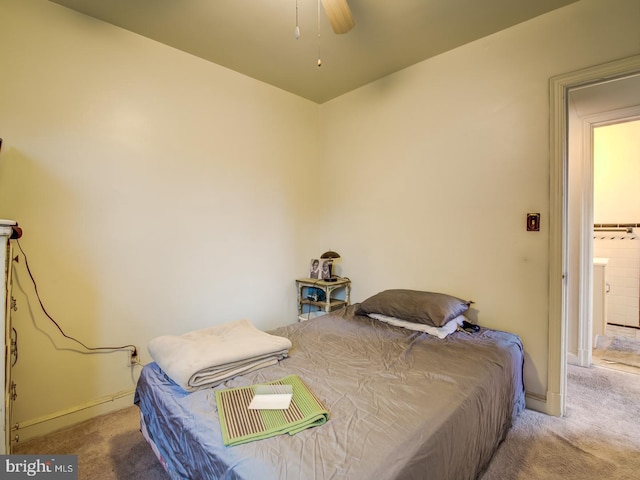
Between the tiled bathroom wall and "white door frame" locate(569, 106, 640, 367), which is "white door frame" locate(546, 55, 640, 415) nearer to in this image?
"white door frame" locate(569, 106, 640, 367)

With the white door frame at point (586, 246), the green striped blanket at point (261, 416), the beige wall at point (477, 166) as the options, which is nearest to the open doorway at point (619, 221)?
the white door frame at point (586, 246)

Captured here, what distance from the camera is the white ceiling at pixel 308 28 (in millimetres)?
1887

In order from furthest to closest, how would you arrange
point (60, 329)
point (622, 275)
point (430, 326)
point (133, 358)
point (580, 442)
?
point (622, 275)
point (133, 358)
point (430, 326)
point (60, 329)
point (580, 442)

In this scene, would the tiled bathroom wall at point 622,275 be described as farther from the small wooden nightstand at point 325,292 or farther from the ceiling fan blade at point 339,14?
the ceiling fan blade at point 339,14

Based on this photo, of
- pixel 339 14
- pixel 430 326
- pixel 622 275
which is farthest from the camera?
pixel 622 275

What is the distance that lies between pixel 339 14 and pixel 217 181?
Result: 1570 millimetres

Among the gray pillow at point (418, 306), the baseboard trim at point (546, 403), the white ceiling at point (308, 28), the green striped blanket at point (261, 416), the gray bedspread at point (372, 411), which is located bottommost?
the baseboard trim at point (546, 403)

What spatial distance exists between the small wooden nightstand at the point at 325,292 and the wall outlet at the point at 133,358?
149 cm

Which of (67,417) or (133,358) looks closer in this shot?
(67,417)

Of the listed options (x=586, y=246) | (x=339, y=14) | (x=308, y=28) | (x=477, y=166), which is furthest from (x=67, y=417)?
(x=586, y=246)

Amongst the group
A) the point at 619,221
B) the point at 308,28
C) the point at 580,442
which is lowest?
the point at 580,442

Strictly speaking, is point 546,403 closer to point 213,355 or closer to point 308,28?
point 213,355

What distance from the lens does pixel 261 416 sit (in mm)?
1125

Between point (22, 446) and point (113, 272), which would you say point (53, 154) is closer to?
point (113, 272)
